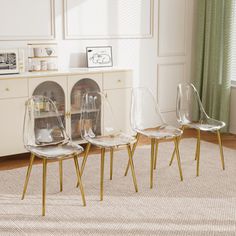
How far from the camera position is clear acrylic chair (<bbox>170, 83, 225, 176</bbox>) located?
3.93 m

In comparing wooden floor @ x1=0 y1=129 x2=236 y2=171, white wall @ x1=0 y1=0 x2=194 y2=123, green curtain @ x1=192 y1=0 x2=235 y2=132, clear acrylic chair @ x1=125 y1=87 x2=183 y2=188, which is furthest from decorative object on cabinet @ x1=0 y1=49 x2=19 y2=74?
green curtain @ x1=192 y1=0 x2=235 y2=132

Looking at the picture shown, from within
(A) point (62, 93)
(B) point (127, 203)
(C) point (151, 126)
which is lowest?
(B) point (127, 203)

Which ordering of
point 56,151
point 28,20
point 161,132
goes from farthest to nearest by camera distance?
point 28,20, point 161,132, point 56,151

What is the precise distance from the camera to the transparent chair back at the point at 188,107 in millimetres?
3963

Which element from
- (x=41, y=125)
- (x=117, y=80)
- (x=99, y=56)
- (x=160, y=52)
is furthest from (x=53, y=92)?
(x=160, y=52)

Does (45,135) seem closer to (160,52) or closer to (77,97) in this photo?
(77,97)

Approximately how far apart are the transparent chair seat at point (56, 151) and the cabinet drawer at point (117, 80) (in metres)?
1.39

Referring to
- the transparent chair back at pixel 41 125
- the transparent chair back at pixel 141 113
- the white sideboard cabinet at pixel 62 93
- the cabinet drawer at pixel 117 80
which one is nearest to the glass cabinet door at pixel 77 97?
the white sideboard cabinet at pixel 62 93

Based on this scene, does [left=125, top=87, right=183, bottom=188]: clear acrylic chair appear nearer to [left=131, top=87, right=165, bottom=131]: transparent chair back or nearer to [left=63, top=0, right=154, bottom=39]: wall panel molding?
[left=131, top=87, right=165, bottom=131]: transparent chair back

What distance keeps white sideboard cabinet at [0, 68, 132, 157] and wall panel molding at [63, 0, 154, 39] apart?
18.6 inches

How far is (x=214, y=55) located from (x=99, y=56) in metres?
1.39

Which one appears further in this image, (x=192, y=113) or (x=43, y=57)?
(x=43, y=57)

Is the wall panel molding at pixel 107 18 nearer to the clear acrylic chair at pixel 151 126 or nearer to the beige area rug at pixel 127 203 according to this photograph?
the clear acrylic chair at pixel 151 126

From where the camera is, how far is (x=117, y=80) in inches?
181
